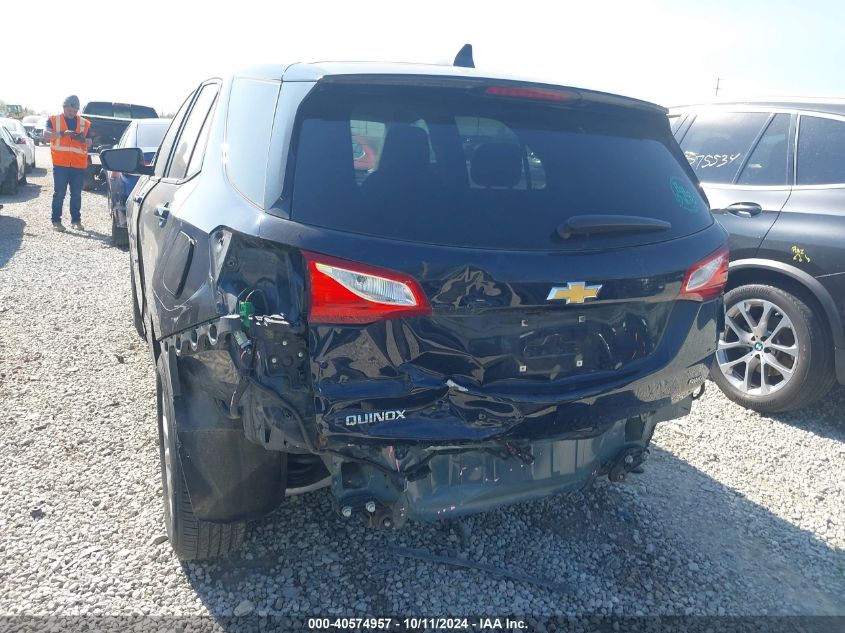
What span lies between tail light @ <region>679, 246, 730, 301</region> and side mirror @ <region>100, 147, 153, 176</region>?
3.30m

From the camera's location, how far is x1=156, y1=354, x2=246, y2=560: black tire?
2.50 meters

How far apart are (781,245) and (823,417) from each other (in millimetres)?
1205

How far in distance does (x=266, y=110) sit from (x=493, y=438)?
136 cm

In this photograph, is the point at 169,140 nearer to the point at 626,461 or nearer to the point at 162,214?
the point at 162,214

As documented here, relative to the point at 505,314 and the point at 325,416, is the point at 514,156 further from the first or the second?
the point at 325,416

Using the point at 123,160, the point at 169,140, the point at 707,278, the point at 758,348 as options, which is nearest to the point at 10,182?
the point at 123,160

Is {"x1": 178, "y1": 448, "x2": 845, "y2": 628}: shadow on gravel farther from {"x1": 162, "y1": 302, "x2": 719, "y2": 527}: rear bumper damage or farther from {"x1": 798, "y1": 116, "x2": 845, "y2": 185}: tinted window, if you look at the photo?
{"x1": 798, "y1": 116, "x2": 845, "y2": 185}: tinted window

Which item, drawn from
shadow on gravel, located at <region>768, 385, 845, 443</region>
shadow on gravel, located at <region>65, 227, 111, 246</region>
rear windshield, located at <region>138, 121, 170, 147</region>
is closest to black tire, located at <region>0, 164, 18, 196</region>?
shadow on gravel, located at <region>65, 227, 111, 246</region>

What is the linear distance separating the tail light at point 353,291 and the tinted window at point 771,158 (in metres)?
3.63

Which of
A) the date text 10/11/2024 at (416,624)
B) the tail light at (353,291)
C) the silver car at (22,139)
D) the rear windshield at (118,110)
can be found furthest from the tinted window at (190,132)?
the silver car at (22,139)

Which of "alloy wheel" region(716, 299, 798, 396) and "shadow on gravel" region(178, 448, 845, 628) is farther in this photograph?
"alloy wheel" region(716, 299, 798, 396)

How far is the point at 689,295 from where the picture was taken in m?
2.52

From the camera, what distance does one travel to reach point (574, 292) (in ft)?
7.10

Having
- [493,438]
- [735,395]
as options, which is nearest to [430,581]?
[493,438]
